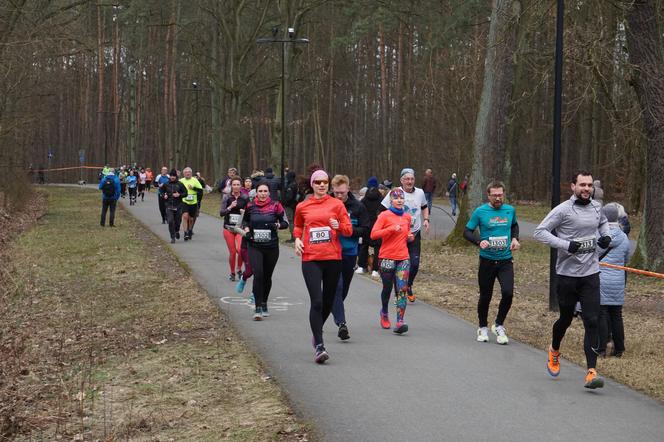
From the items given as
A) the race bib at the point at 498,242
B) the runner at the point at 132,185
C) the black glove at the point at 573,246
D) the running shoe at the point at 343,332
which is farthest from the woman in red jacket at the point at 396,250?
the runner at the point at 132,185

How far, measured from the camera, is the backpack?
26766 millimetres

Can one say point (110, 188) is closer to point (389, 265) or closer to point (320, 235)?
point (389, 265)

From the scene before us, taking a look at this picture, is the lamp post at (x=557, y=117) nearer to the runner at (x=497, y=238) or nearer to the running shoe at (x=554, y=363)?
the runner at (x=497, y=238)

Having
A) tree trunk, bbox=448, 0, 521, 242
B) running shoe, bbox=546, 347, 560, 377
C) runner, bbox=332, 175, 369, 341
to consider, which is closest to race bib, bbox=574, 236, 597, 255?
running shoe, bbox=546, 347, 560, 377

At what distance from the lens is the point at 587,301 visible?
26.3 ft

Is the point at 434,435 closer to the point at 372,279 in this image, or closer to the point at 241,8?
the point at 372,279

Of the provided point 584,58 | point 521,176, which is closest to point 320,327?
point 584,58

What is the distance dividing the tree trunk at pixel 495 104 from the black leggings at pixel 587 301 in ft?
44.1

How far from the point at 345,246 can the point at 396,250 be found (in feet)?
2.90

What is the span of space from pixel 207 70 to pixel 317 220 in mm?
37676

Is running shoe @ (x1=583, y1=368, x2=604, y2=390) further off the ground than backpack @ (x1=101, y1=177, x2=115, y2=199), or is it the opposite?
backpack @ (x1=101, y1=177, x2=115, y2=199)

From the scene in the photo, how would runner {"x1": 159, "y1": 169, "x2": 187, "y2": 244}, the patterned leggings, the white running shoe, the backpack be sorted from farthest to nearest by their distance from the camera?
the backpack → runner {"x1": 159, "y1": 169, "x2": 187, "y2": 244} → the patterned leggings → the white running shoe

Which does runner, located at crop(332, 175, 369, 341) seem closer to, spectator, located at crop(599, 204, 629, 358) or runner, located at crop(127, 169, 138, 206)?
spectator, located at crop(599, 204, 629, 358)

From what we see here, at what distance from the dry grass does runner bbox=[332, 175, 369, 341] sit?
2.15m
